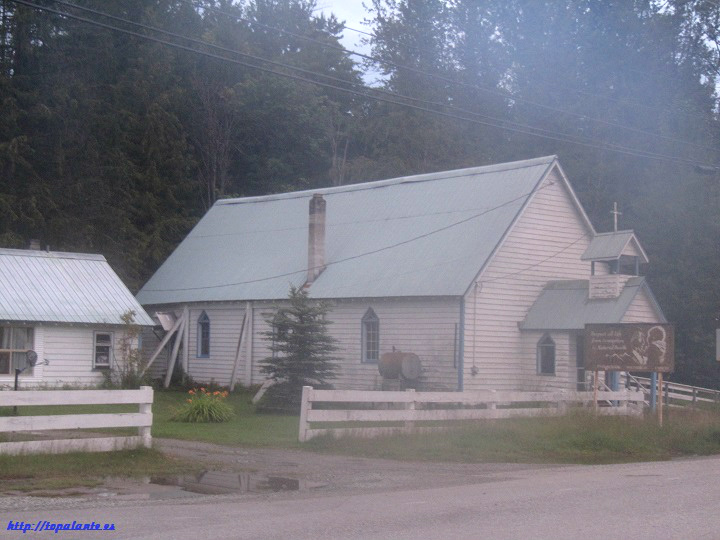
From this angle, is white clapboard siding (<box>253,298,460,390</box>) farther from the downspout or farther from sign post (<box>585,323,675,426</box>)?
sign post (<box>585,323,675,426</box>)

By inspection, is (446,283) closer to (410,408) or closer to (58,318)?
(410,408)

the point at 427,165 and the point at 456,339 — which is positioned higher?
the point at 427,165

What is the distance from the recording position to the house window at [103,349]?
35625mm

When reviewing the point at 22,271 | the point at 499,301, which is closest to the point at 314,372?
the point at 499,301

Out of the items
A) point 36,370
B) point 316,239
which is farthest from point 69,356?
point 316,239

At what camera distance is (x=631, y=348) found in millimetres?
23641

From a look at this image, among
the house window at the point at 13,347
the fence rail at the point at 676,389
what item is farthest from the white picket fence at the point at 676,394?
the house window at the point at 13,347

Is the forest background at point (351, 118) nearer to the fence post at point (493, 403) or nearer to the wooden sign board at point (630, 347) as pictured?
the wooden sign board at point (630, 347)

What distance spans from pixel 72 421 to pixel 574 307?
1956 centimetres

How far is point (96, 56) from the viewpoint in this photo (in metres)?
59.0

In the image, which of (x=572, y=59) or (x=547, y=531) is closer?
(x=547, y=531)

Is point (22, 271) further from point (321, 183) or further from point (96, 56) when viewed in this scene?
point (321, 183)

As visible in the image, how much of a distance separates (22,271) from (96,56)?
2608 centimetres

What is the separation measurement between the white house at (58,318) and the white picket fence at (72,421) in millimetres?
16644
